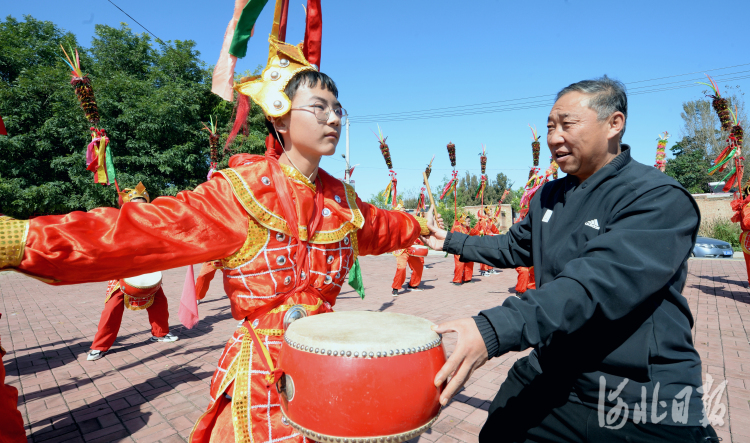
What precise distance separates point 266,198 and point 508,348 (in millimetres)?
1266

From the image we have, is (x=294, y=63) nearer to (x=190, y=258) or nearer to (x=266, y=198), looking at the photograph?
(x=266, y=198)

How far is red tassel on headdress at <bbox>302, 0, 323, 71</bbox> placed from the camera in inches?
90.6

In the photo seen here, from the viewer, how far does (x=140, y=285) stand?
5.32 m

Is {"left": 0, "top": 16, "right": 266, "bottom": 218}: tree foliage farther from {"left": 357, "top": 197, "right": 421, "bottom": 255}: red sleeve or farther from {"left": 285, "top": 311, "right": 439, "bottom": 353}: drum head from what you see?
{"left": 285, "top": 311, "right": 439, "bottom": 353}: drum head

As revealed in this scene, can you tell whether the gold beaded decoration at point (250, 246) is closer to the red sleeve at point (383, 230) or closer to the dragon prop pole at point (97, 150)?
the red sleeve at point (383, 230)

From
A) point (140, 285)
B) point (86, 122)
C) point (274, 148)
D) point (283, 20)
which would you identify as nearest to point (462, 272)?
point (140, 285)

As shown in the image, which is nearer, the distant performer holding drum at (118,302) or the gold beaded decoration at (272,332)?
the gold beaded decoration at (272,332)

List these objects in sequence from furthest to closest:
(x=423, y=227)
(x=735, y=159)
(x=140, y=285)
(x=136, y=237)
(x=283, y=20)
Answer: (x=735, y=159), (x=140, y=285), (x=423, y=227), (x=283, y=20), (x=136, y=237)

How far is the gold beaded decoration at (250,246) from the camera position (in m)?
1.88

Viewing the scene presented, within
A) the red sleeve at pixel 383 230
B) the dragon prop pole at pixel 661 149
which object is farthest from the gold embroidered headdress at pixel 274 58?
the dragon prop pole at pixel 661 149

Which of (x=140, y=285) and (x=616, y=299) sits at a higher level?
(x=616, y=299)

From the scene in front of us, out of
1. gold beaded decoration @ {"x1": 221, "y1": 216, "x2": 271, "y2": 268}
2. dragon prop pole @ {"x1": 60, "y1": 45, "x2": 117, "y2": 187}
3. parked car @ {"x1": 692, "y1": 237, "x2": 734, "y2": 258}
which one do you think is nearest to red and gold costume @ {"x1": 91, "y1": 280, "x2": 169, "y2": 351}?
dragon prop pole @ {"x1": 60, "y1": 45, "x2": 117, "y2": 187}

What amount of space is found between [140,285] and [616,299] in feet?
18.5

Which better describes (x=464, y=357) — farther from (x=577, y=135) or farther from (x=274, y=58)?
(x=274, y=58)
